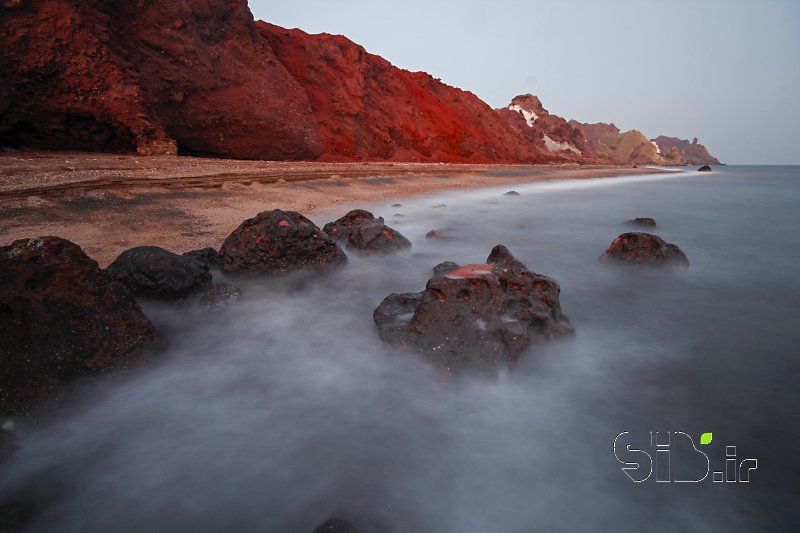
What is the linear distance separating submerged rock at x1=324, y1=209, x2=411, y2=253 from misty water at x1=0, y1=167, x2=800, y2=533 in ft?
3.35

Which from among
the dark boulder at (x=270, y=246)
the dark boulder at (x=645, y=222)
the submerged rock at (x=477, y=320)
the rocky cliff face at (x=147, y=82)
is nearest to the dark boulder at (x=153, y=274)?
the dark boulder at (x=270, y=246)

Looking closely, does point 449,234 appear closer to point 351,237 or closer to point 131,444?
point 351,237

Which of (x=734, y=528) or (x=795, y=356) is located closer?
(x=734, y=528)

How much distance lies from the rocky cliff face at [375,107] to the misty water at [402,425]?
14.9m

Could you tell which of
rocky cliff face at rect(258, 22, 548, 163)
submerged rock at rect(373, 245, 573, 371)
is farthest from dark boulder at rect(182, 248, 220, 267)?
rocky cliff face at rect(258, 22, 548, 163)

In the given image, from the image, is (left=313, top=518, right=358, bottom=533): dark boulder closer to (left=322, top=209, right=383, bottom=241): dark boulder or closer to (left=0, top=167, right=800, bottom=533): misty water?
(left=0, top=167, right=800, bottom=533): misty water

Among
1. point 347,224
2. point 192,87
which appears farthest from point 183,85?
point 347,224

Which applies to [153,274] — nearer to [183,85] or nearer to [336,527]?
[336,527]

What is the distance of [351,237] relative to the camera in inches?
170

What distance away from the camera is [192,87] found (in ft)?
38.9

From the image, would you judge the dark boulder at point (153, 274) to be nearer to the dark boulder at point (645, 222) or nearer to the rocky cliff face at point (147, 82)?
the dark boulder at point (645, 222)

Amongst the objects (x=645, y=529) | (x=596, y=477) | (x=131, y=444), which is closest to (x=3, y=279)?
(x=131, y=444)

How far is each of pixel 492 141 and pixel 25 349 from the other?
3221 cm

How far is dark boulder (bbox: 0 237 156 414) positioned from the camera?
5.69ft
